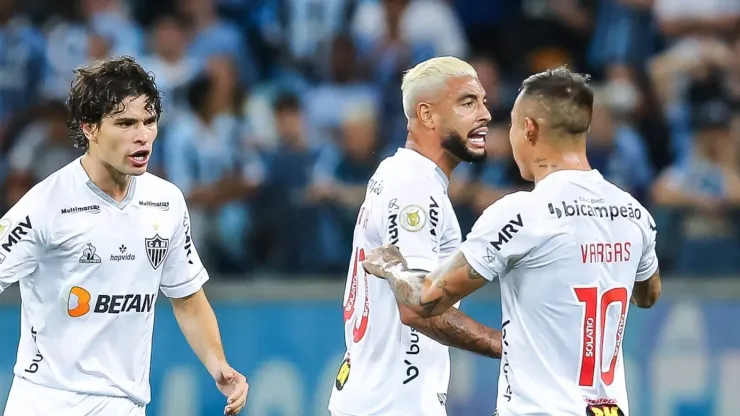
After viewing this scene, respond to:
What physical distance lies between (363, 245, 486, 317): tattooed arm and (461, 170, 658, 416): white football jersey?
0.08 meters

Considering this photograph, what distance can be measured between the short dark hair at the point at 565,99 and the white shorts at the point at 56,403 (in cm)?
222

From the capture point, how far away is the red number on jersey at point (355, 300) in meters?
5.98


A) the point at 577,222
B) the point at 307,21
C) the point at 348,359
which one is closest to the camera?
the point at 577,222

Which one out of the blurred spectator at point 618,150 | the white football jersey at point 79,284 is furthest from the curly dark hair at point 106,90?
the blurred spectator at point 618,150

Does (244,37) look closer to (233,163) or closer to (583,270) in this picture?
(233,163)

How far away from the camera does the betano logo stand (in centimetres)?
566

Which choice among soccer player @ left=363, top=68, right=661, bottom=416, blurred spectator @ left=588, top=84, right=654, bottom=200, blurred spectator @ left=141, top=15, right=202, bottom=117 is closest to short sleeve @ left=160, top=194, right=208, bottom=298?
soccer player @ left=363, top=68, right=661, bottom=416

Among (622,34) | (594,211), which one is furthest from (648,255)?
(622,34)

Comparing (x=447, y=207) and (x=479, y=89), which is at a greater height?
(x=479, y=89)

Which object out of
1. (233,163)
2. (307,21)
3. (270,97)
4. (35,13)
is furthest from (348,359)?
(35,13)

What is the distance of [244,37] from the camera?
42.4ft

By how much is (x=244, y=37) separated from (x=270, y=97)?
120cm

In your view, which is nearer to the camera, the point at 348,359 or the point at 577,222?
the point at 577,222

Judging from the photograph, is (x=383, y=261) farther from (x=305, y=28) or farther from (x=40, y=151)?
(x=305, y=28)
